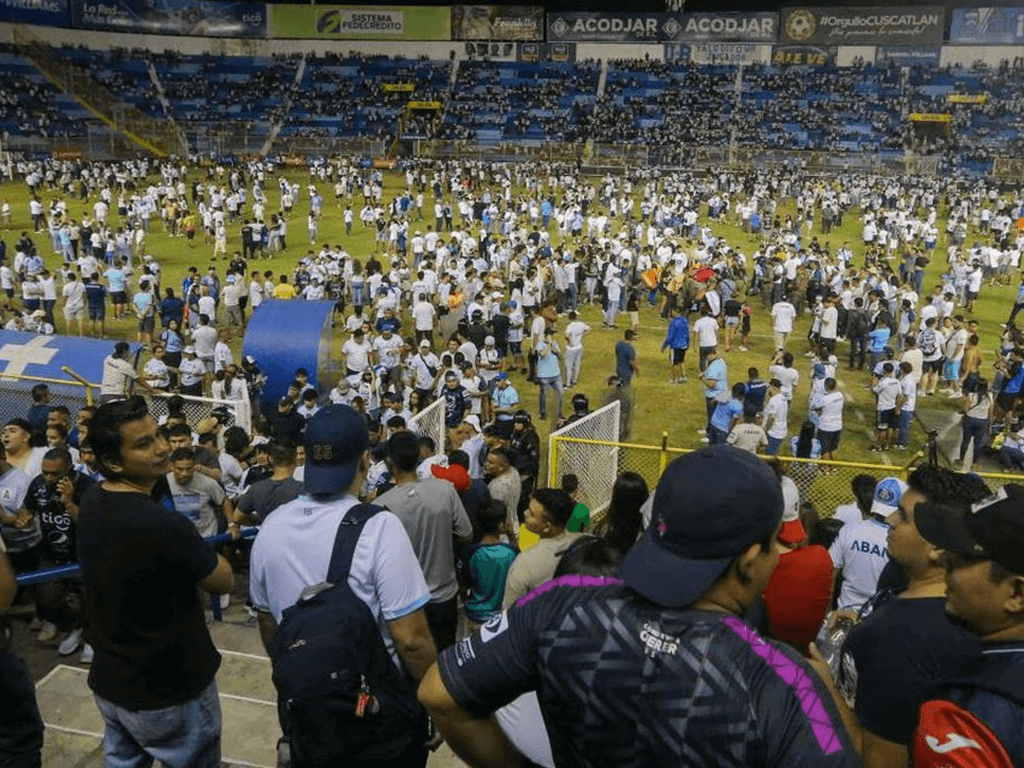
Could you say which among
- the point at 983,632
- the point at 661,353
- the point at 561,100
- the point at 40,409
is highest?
the point at 561,100

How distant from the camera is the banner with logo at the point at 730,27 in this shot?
179 ft

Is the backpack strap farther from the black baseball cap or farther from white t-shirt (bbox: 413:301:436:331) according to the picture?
white t-shirt (bbox: 413:301:436:331)

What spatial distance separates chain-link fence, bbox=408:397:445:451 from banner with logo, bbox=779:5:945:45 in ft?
170

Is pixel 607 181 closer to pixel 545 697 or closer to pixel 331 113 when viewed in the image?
pixel 331 113

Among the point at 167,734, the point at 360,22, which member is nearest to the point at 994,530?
the point at 167,734

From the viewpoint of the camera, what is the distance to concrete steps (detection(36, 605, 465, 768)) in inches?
170

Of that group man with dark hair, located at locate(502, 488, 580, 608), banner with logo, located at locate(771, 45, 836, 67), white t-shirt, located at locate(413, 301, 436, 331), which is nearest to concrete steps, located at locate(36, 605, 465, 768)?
man with dark hair, located at locate(502, 488, 580, 608)

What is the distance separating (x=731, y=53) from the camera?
2210 inches

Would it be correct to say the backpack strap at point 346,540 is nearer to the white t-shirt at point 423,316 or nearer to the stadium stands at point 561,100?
the white t-shirt at point 423,316

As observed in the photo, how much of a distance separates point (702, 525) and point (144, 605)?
202cm

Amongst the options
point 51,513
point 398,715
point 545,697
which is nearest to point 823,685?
point 545,697

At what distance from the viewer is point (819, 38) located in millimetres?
53594

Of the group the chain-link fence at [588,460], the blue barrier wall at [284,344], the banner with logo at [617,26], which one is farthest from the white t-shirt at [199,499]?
the banner with logo at [617,26]

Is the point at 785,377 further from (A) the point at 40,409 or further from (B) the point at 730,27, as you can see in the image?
(B) the point at 730,27
